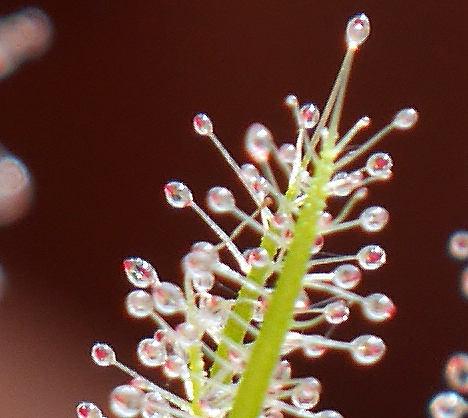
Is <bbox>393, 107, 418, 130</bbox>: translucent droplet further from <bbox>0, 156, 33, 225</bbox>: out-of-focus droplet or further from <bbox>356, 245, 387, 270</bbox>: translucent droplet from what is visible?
<bbox>0, 156, 33, 225</bbox>: out-of-focus droplet

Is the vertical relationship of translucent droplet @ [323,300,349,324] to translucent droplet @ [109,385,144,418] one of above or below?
above

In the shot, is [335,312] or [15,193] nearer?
[335,312]

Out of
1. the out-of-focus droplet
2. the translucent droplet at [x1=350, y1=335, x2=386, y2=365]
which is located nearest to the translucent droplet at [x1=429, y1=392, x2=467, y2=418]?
the translucent droplet at [x1=350, y1=335, x2=386, y2=365]

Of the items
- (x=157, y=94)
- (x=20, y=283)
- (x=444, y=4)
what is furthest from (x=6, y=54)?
(x=444, y=4)

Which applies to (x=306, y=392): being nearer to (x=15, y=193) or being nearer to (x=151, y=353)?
(x=151, y=353)

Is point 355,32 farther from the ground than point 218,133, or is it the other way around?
point 218,133

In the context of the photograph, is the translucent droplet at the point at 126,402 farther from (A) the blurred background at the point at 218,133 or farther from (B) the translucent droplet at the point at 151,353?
(A) the blurred background at the point at 218,133

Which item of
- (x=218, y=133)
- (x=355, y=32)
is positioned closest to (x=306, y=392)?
(x=355, y=32)
